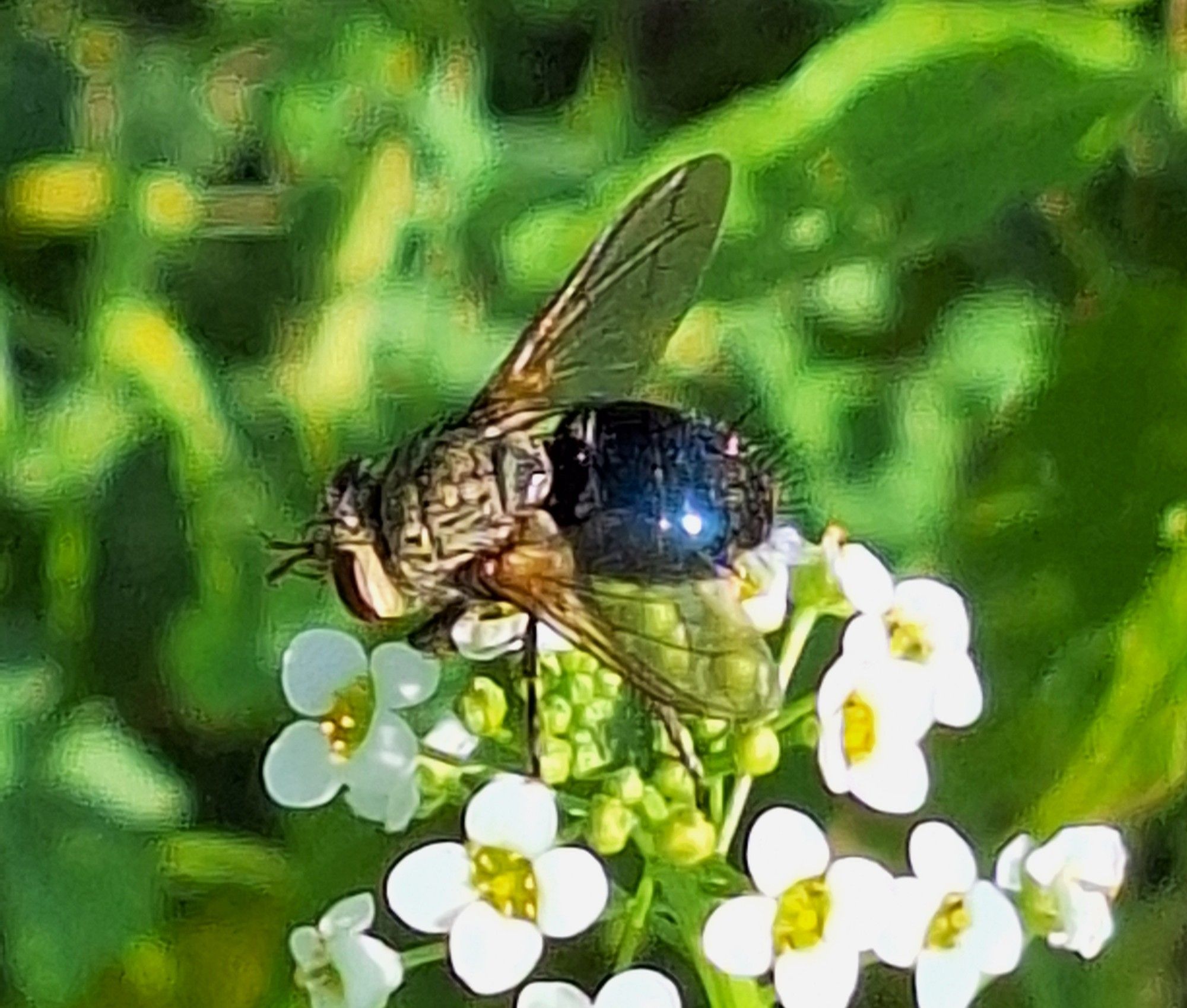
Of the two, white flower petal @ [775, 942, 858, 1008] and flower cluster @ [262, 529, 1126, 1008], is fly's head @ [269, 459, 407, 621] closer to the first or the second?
flower cluster @ [262, 529, 1126, 1008]

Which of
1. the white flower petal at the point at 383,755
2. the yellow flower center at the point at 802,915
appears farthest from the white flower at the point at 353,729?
the yellow flower center at the point at 802,915

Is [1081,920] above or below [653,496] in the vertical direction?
below

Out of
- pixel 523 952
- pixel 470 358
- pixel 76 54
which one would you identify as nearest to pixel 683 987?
pixel 523 952

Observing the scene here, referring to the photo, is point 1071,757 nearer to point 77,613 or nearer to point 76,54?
point 77,613

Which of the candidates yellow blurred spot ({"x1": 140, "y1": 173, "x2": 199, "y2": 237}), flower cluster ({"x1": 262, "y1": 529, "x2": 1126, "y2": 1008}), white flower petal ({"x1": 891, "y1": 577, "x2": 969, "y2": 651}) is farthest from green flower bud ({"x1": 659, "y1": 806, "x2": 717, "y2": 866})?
yellow blurred spot ({"x1": 140, "y1": 173, "x2": 199, "y2": 237})

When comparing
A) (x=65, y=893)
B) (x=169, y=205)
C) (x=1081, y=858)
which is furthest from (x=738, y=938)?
(x=169, y=205)

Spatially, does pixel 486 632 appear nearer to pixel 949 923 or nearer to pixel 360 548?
pixel 360 548
